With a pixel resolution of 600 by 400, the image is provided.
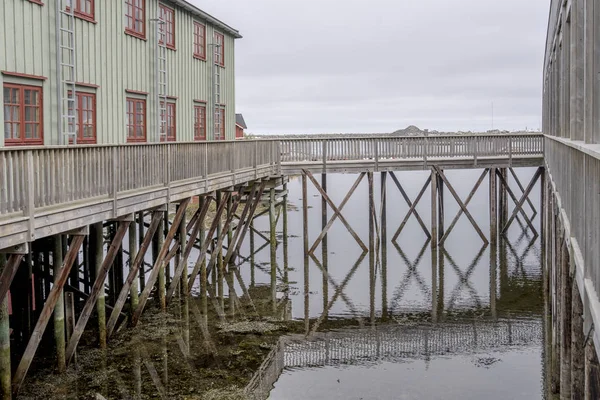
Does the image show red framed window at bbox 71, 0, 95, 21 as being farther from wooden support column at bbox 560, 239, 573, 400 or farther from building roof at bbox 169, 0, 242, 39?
wooden support column at bbox 560, 239, 573, 400

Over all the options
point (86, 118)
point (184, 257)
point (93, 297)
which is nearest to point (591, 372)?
point (93, 297)

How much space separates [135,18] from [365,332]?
987 centimetres

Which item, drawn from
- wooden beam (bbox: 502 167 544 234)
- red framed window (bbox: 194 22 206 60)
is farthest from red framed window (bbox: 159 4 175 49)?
wooden beam (bbox: 502 167 544 234)

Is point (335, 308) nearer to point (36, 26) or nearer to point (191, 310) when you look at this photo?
point (191, 310)

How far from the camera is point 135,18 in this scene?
19547 millimetres

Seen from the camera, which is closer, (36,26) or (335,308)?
(36,26)

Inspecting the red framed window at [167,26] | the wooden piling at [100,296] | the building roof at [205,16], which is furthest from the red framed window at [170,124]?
the wooden piling at [100,296]

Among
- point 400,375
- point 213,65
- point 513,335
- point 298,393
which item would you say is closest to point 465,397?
point 400,375

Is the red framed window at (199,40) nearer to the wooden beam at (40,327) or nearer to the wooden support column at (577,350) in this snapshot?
the wooden beam at (40,327)

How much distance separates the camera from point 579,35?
778cm

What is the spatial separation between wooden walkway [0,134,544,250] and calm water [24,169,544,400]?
285 centimetres

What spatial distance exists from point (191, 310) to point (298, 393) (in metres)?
6.16

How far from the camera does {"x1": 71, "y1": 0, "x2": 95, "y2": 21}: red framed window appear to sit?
16.5 metres

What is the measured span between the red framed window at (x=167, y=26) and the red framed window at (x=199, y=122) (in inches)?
115
